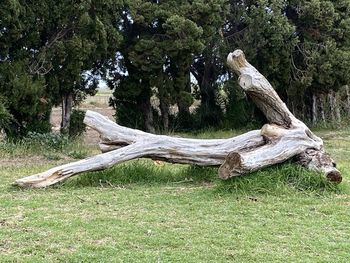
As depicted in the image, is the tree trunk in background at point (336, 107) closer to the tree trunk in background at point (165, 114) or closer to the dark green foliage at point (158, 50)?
the dark green foliage at point (158, 50)

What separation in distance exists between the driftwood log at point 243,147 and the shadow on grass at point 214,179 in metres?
0.13

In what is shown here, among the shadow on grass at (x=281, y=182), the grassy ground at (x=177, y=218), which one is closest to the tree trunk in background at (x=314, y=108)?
the grassy ground at (x=177, y=218)

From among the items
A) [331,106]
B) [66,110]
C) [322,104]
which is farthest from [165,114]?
[331,106]

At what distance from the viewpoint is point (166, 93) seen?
13805mm

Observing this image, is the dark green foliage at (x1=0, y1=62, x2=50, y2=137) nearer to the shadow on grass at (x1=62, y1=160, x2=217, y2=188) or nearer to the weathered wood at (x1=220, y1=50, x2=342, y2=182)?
the shadow on grass at (x1=62, y1=160, x2=217, y2=188)

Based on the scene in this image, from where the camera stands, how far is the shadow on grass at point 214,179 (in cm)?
596

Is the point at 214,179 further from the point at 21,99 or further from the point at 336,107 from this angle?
the point at 336,107

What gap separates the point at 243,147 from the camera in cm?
653

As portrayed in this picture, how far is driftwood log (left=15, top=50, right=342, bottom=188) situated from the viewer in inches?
248

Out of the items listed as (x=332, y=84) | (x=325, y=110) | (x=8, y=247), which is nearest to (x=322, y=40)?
(x=332, y=84)

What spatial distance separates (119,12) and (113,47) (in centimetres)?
100

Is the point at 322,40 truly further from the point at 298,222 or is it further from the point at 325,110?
the point at 298,222

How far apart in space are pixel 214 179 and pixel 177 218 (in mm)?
2057

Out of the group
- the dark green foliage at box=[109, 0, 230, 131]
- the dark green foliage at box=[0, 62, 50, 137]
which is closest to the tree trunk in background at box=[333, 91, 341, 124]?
the dark green foliage at box=[109, 0, 230, 131]
